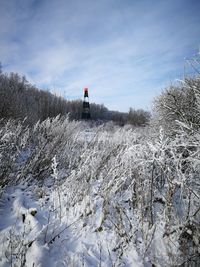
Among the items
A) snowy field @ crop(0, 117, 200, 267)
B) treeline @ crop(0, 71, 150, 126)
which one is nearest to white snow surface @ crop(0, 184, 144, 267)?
snowy field @ crop(0, 117, 200, 267)

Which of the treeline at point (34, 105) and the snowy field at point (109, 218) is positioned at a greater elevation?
the treeline at point (34, 105)

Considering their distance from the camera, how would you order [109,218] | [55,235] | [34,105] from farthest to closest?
[34,105]
[109,218]
[55,235]

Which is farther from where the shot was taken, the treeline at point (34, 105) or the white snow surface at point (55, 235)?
the treeline at point (34, 105)

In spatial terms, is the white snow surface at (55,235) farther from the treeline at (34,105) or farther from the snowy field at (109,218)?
the treeline at (34,105)

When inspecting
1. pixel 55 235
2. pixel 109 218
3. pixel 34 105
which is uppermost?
pixel 34 105

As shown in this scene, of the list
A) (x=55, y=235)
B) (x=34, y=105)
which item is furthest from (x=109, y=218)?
(x=34, y=105)

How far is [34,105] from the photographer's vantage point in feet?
34.2

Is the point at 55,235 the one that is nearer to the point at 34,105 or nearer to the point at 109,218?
the point at 109,218

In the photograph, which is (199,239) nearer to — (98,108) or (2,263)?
(2,263)

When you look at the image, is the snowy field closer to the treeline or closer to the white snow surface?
the white snow surface

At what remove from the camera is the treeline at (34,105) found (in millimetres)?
7242

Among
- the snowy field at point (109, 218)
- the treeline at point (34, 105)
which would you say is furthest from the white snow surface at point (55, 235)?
the treeline at point (34, 105)

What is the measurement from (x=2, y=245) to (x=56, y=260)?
2.09 ft

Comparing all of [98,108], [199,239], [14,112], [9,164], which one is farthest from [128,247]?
[98,108]
